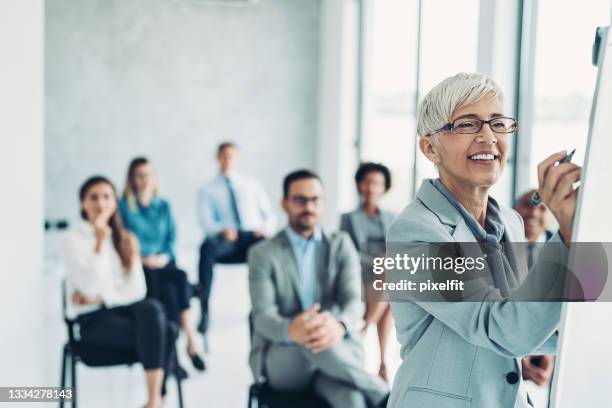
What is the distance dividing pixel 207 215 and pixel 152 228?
92 cm

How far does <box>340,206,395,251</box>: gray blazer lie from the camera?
14.2 feet

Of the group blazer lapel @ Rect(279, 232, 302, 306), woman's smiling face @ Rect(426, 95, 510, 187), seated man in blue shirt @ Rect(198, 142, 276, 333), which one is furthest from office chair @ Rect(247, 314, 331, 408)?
seated man in blue shirt @ Rect(198, 142, 276, 333)

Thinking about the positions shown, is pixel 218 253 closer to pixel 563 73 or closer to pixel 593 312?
pixel 563 73

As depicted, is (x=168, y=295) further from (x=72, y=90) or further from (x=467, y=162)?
(x=72, y=90)

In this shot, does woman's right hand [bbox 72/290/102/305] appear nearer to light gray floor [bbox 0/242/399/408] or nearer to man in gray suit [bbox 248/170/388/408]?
light gray floor [bbox 0/242/399/408]

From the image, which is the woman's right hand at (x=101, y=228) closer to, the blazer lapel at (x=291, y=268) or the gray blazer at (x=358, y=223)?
the blazer lapel at (x=291, y=268)

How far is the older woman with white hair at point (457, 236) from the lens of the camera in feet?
4.09

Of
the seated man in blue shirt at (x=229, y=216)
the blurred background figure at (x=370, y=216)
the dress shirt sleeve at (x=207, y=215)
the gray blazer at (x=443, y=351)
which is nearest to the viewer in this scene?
the gray blazer at (x=443, y=351)

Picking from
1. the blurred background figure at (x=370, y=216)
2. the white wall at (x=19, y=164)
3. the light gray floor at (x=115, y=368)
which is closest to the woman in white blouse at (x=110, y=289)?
the light gray floor at (x=115, y=368)

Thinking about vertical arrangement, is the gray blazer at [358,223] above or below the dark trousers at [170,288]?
above

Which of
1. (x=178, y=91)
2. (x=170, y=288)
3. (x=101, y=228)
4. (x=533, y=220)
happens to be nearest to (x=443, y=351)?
(x=533, y=220)

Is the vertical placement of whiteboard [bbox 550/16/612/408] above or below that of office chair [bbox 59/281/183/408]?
above

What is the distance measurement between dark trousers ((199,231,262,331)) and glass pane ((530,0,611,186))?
108 inches

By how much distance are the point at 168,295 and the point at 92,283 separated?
3.34 feet
